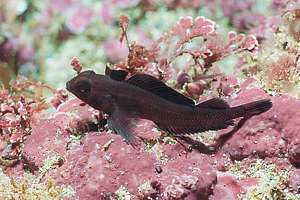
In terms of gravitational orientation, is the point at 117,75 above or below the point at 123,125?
above

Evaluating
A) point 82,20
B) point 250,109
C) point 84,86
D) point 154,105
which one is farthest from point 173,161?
point 82,20

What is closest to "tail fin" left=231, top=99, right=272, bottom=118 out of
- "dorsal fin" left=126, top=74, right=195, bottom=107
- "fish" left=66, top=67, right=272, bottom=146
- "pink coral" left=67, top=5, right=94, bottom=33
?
"fish" left=66, top=67, right=272, bottom=146

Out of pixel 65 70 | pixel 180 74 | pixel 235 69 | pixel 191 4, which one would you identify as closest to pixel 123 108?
pixel 180 74

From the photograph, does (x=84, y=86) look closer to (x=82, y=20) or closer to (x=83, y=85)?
(x=83, y=85)

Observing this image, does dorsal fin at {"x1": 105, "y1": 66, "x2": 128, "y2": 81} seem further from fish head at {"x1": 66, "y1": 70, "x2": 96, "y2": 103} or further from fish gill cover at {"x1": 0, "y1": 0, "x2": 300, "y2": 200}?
fish gill cover at {"x1": 0, "y1": 0, "x2": 300, "y2": 200}

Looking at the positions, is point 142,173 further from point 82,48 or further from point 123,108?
point 82,48

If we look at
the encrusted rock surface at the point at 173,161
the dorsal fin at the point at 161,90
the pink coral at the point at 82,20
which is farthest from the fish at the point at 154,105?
the pink coral at the point at 82,20
